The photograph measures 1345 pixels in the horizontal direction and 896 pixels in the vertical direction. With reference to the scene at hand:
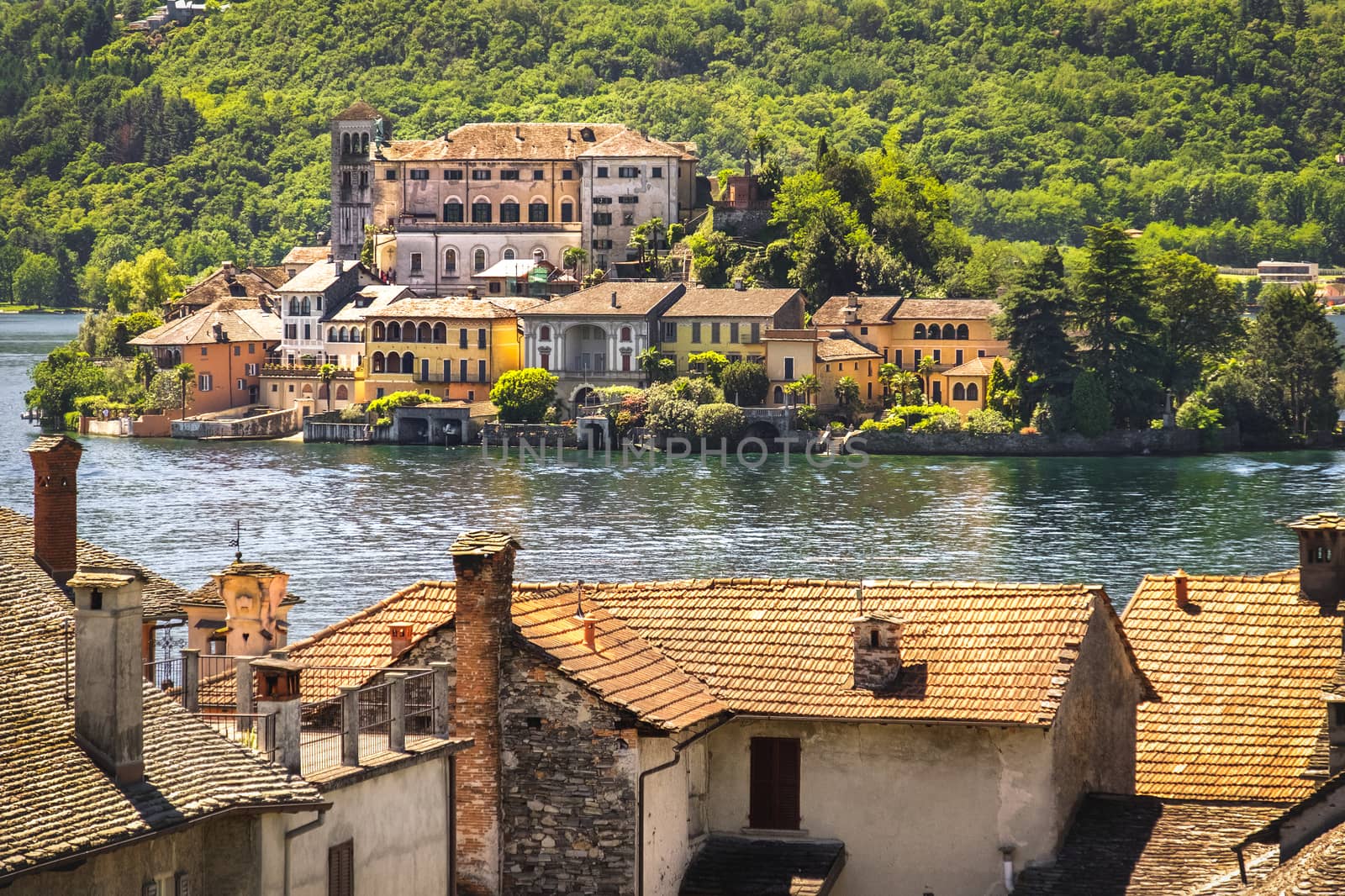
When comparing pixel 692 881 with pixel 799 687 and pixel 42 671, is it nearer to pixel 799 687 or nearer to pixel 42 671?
pixel 799 687

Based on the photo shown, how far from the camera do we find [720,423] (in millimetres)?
139625

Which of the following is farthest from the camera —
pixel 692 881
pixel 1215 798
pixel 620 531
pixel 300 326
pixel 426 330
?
pixel 300 326

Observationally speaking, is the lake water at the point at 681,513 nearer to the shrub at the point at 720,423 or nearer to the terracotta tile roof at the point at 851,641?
the shrub at the point at 720,423

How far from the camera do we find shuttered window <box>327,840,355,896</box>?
2298 centimetres

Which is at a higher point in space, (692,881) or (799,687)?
(799,687)

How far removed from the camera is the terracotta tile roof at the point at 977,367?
145750 mm

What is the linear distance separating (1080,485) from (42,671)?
340ft

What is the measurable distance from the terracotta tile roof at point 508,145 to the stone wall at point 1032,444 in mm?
37788

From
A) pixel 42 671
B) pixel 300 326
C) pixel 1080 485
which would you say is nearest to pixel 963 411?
pixel 1080 485

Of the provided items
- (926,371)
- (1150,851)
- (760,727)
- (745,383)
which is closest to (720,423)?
(745,383)

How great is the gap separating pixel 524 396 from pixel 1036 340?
29198 mm

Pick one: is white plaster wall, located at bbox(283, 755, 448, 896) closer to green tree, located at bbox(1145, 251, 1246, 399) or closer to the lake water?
the lake water

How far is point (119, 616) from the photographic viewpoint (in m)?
20.2

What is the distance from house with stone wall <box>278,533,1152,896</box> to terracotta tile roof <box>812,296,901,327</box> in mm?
118776
